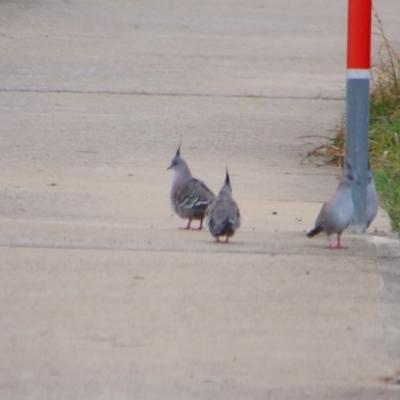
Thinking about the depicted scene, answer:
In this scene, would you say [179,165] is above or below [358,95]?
below

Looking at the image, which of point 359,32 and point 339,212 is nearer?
point 339,212

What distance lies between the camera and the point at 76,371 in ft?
14.6

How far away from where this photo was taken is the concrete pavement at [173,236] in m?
4.56

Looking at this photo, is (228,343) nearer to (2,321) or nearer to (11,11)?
(2,321)

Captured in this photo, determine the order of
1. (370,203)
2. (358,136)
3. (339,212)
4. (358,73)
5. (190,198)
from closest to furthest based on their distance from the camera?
(339,212), (358,73), (358,136), (370,203), (190,198)

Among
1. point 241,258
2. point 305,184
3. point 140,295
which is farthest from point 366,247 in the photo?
point 305,184

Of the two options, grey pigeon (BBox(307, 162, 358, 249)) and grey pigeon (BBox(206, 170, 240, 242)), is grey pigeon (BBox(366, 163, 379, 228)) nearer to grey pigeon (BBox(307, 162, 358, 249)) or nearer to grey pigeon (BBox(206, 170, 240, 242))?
grey pigeon (BBox(307, 162, 358, 249))

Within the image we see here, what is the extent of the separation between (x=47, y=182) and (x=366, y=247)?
306 centimetres

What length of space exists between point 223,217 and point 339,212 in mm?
682

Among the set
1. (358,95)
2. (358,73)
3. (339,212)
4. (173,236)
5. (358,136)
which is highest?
(358,73)

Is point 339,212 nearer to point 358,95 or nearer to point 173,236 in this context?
point 358,95

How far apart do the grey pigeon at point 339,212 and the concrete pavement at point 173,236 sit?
0.15 metres

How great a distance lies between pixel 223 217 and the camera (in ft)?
22.0

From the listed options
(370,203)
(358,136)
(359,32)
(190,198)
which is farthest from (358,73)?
(190,198)
